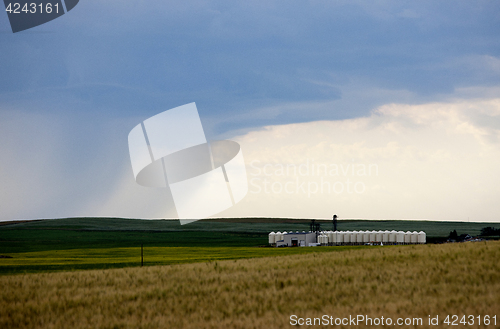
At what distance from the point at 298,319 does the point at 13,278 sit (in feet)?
66.9


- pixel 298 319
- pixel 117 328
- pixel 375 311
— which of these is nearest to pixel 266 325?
pixel 298 319

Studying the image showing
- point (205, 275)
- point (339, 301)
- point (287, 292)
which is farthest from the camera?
point (205, 275)

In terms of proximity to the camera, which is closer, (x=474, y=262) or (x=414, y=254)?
(x=474, y=262)

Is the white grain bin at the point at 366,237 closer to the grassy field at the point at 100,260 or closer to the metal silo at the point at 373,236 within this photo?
the metal silo at the point at 373,236

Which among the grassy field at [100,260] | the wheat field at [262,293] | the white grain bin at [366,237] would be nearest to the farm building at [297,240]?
the white grain bin at [366,237]

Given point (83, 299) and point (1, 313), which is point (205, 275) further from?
point (1, 313)

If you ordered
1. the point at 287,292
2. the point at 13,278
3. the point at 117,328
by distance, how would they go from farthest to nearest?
the point at 13,278
the point at 287,292
the point at 117,328

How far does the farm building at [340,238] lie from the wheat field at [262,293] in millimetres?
66044

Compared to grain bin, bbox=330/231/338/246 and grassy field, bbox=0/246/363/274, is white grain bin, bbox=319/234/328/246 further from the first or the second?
grassy field, bbox=0/246/363/274

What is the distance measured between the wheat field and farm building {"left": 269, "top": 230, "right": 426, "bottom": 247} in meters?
66.0

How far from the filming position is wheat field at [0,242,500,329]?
1809 centimetres

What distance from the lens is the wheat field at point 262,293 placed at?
18.1 metres

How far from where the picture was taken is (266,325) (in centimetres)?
1673

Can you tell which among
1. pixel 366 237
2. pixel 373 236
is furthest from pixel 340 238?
pixel 373 236
